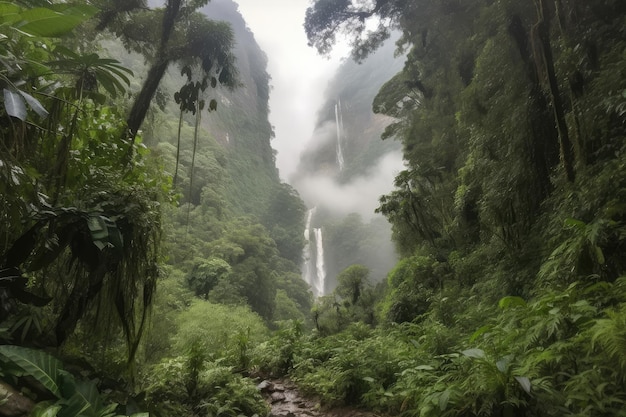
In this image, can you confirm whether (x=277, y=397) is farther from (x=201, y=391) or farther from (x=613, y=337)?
(x=613, y=337)

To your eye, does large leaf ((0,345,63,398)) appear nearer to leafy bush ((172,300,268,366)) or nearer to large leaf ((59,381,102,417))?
large leaf ((59,381,102,417))

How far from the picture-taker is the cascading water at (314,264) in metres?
42.5

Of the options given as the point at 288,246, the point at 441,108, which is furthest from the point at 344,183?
the point at 441,108

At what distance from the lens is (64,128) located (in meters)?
3.01

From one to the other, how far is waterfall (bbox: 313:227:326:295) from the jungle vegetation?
108ft

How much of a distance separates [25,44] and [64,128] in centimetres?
68

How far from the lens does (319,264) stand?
46.8 meters

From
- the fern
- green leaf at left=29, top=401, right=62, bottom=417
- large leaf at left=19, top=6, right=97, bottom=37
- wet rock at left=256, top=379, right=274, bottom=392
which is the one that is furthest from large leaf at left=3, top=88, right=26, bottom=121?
wet rock at left=256, top=379, right=274, bottom=392

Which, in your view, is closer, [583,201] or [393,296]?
[583,201]

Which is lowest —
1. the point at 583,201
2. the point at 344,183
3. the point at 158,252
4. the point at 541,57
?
the point at 158,252

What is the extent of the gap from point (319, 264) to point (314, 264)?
44.4 inches

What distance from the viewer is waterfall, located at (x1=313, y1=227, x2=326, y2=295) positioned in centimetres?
4317

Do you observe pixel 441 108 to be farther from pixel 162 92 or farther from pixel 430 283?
pixel 162 92

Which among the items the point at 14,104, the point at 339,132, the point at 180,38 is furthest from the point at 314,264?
the point at 14,104
